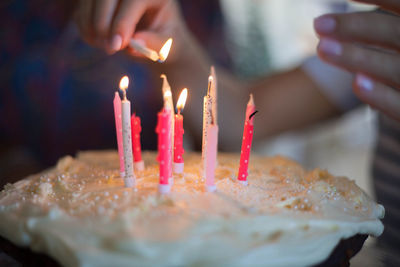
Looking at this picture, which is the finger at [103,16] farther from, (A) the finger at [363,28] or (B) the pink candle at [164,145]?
(A) the finger at [363,28]

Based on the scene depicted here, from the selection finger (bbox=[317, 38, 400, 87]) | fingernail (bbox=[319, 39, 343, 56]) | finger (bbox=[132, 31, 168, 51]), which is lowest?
finger (bbox=[317, 38, 400, 87])

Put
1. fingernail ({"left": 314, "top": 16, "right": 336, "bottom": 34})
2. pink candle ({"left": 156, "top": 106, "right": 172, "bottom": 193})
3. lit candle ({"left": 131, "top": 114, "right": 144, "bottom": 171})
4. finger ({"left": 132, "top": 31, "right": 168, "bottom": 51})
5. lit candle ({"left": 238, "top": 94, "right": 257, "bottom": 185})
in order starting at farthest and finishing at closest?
finger ({"left": 132, "top": 31, "right": 168, "bottom": 51}) → fingernail ({"left": 314, "top": 16, "right": 336, "bottom": 34}) → lit candle ({"left": 131, "top": 114, "right": 144, "bottom": 171}) → lit candle ({"left": 238, "top": 94, "right": 257, "bottom": 185}) → pink candle ({"left": 156, "top": 106, "right": 172, "bottom": 193})

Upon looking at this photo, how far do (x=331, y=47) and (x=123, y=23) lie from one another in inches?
31.7

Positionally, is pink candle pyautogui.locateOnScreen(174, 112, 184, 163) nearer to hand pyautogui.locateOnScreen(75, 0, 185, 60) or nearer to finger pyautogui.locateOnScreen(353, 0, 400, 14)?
hand pyautogui.locateOnScreen(75, 0, 185, 60)

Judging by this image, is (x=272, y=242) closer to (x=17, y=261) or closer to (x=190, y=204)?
(x=190, y=204)

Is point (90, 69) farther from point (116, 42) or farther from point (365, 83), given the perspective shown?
point (365, 83)

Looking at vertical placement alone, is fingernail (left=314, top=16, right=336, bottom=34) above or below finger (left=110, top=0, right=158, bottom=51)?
below

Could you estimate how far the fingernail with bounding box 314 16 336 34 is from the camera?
1.28 metres

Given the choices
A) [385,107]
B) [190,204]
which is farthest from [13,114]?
[385,107]

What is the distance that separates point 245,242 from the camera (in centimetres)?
83

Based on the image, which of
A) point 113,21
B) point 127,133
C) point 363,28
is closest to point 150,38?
point 113,21

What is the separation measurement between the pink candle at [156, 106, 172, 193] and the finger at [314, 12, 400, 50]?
775mm

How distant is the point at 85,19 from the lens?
4.33 feet

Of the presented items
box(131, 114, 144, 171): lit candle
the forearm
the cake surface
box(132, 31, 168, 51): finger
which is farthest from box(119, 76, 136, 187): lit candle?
the forearm
